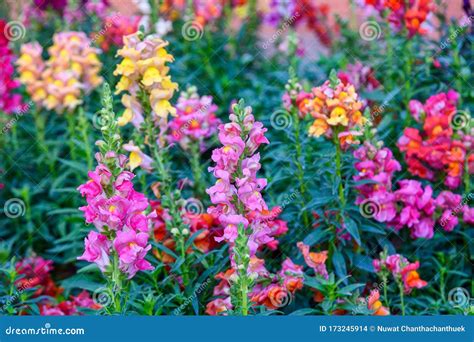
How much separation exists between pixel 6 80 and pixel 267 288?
246 cm

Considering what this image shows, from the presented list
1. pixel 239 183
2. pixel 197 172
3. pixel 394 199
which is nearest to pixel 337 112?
pixel 394 199

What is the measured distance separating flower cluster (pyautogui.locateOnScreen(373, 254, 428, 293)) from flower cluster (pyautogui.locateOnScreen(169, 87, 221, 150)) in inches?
51.7

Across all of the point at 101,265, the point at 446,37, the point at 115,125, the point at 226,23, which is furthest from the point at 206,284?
the point at 226,23

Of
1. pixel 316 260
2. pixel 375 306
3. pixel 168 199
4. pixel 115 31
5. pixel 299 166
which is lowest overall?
pixel 375 306

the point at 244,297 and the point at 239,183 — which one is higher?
the point at 239,183

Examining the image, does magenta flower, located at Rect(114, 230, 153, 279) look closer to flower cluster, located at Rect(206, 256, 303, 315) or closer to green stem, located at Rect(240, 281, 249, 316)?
green stem, located at Rect(240, 281, 249, 316)

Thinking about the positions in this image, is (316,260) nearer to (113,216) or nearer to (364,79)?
(113,216)

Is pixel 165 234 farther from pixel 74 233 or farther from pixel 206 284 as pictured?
pixel 74 233

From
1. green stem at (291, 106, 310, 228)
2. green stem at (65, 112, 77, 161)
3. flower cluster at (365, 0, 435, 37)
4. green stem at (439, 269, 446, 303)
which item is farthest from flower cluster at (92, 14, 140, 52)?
green stem at (439, 269, 446, 303)

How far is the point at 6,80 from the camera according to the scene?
213 inches

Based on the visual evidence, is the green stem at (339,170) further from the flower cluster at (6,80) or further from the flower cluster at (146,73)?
the flower cluster at (6,80)

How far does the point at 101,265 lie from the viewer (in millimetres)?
3449

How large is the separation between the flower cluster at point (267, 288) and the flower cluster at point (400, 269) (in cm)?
38

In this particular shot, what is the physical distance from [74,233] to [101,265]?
54.5 inches
